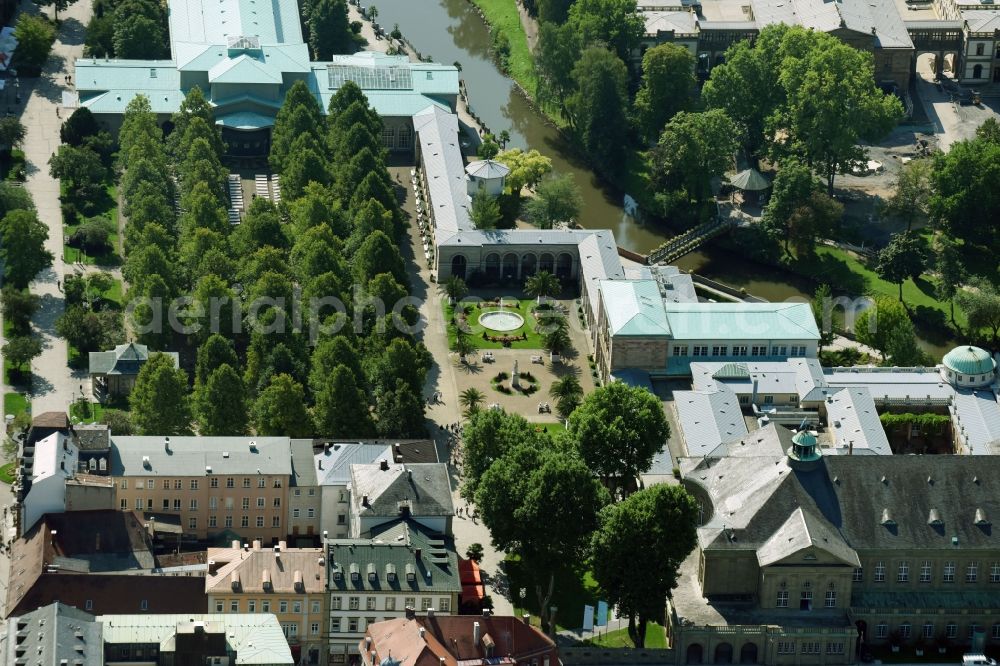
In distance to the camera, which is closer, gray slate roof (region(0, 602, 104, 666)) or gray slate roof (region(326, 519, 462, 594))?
gray slate roof (region(0, 602, 104, 666))

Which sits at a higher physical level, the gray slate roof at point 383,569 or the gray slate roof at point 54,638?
the gray slate roof at point 383,569

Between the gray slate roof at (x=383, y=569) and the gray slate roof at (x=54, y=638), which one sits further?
the gray slate roof at (x=383, y=569)

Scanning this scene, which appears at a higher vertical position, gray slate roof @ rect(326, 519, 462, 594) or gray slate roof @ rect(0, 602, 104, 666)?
gray slate roof @ rect(326, 519, 462, 594)

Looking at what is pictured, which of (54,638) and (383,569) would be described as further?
(383,569)

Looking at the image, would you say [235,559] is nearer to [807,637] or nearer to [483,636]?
[483,636]

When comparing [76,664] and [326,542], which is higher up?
[326,542]

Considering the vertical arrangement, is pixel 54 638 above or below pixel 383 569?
below

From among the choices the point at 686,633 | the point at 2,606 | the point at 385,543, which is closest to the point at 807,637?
the point at 686,633

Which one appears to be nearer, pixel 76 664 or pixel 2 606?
pixel 76 664
